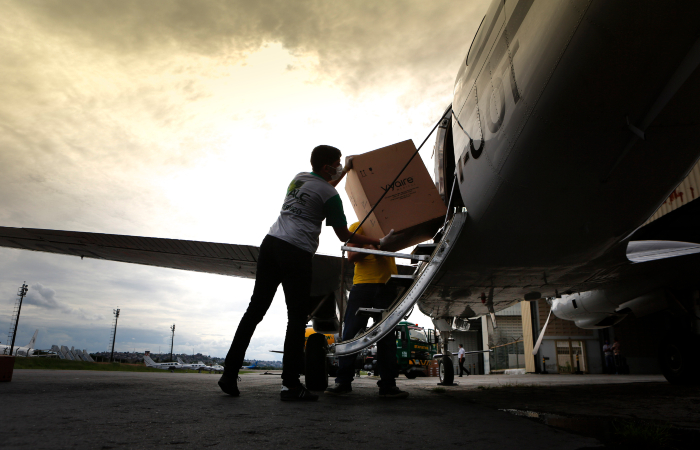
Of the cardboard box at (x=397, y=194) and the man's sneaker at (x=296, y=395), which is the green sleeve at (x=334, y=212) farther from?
the man's sneaker at (x=296, y=395)

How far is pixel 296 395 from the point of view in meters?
3.42

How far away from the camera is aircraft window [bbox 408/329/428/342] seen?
776 inches

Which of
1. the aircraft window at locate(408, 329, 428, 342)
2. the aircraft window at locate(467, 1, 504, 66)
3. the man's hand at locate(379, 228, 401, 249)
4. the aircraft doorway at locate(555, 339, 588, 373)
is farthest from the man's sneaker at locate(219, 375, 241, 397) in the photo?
the aircraft doorway at locate(555, 339, 588, 373)

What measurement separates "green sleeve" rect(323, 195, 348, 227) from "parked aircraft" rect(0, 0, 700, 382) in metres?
0.86

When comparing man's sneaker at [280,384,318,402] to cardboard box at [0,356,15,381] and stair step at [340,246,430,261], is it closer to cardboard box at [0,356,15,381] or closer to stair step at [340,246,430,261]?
stair step at [340,246,430,261]

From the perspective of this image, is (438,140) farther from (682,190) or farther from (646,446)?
(682,190)

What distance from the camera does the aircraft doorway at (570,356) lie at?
20744 millimetres

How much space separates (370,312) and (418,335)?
53.8ft

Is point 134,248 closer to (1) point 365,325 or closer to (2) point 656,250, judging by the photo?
(1) point 365,325

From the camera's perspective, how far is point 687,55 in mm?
2365

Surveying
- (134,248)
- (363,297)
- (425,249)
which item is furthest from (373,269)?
(134,248)

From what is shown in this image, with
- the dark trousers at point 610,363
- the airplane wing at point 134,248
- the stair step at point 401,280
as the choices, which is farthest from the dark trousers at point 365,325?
the dark trousers at point 610,363

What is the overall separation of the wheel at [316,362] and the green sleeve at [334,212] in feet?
3.48

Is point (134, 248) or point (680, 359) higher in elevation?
point (134, 248)
